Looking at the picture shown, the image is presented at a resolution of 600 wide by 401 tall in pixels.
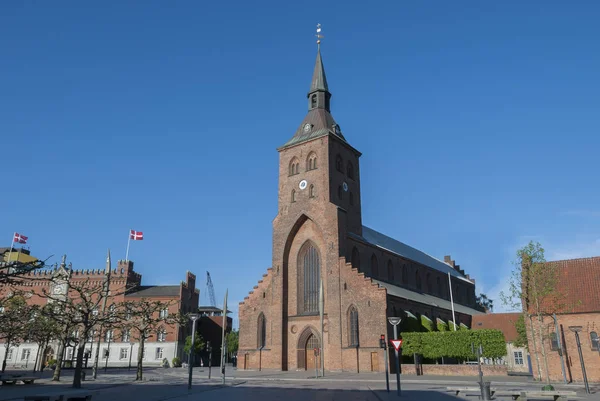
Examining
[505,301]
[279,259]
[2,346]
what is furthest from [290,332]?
[2,346]

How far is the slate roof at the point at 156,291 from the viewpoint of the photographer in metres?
78.9

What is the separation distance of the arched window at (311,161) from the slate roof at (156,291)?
36.5 m

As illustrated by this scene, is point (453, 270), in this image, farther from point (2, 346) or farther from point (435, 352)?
point (2, 346)

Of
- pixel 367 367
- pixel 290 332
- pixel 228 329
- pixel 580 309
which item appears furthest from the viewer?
pixel 228 329

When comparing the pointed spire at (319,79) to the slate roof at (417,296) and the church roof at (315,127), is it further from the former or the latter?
the slate roof at (417,296)

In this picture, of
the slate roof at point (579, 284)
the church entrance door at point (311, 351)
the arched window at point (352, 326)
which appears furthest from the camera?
the church entrance door at point (311, 351)

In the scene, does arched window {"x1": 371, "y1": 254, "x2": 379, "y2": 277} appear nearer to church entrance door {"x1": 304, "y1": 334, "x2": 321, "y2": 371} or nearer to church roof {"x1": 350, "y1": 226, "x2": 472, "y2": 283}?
church roof {"x1": 350, "y1": 226, "x2": 472, "y2": 283}

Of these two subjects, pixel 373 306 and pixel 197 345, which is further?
pixel 197 345

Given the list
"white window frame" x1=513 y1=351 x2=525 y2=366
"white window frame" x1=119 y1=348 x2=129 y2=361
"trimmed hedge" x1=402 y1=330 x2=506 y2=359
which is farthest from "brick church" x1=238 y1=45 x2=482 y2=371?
"white window frame" x1=119 y1=348 x2=129 y2=361

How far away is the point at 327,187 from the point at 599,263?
26.5m

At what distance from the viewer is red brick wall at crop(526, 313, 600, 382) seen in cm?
3594

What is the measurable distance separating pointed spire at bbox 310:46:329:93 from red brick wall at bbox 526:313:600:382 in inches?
1440

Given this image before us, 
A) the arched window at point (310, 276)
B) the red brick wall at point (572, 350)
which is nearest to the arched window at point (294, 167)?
the arched window at point (310, 276)

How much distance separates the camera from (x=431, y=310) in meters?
58.5
